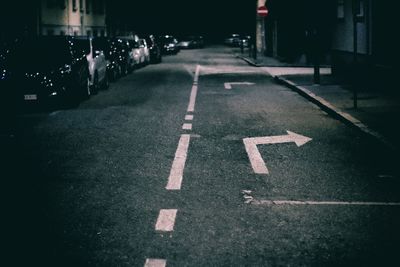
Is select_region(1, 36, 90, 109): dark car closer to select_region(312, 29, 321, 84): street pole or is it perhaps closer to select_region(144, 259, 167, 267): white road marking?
select_region(312, 29, 321, 84): street pole

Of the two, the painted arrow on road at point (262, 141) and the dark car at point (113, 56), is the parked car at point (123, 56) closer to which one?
the dark car at point (113, 56)

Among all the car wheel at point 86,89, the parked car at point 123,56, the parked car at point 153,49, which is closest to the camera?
the car wheel at point 86,89

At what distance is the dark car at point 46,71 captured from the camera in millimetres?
14922

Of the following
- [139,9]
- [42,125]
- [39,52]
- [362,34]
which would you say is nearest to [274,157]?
[42,125]

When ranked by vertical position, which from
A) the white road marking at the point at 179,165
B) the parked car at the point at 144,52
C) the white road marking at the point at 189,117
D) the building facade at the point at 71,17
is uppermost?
the building facade at the point at 71,17

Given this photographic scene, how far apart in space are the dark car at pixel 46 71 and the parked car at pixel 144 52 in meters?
16.4

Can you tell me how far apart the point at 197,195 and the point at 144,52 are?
28885 mm

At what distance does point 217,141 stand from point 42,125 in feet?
13.8

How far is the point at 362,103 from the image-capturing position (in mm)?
15047

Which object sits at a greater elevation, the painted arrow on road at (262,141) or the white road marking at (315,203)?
the painted arrow on road at (262,141)

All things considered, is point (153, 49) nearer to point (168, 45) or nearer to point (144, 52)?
point (144, 52)

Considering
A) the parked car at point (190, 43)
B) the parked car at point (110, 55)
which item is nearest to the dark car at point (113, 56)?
the parked car at point (110, 55)

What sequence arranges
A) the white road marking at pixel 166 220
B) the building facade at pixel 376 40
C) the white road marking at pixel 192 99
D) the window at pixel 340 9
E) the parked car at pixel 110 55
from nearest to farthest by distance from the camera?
the white road marking at pixel 166 220 → the white road marking at pixel 192 99 → the building facade at pixel 376 40 → the parked car at pixel 110 55 → the window at pixel 340 9

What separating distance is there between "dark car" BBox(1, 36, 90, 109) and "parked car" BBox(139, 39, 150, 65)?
53.8 feet
